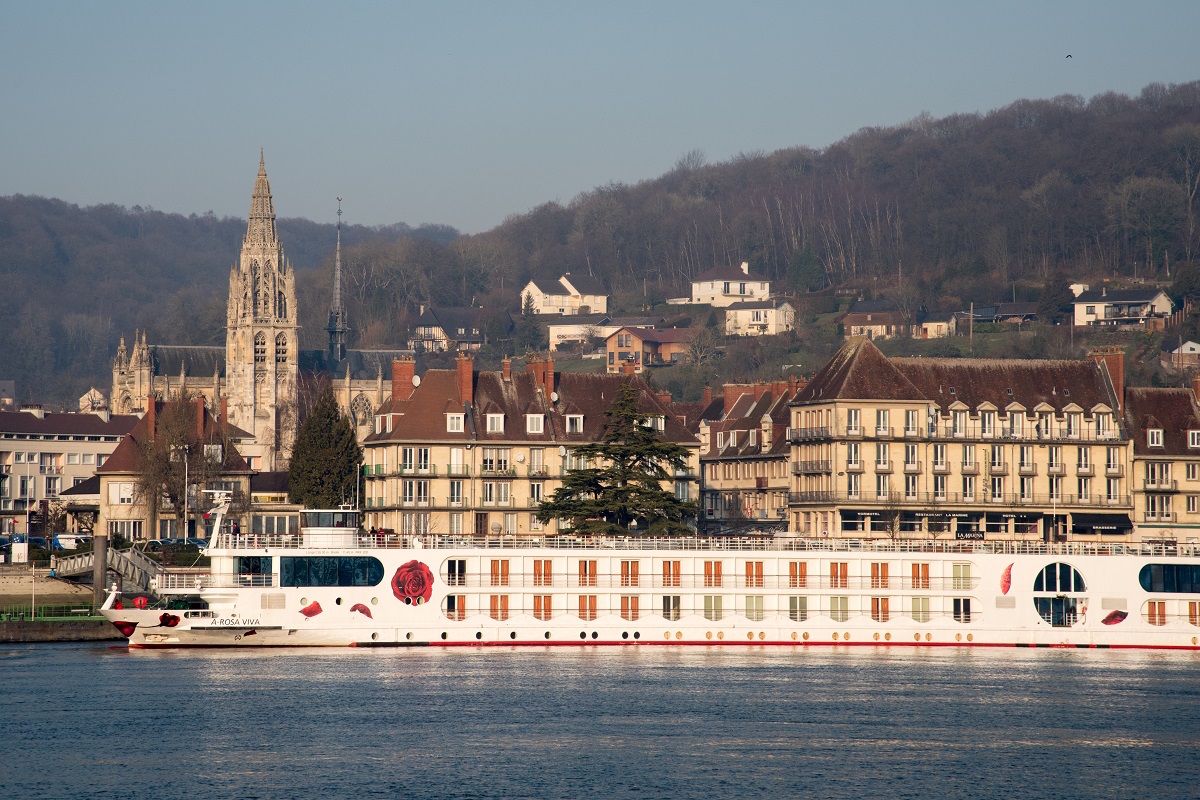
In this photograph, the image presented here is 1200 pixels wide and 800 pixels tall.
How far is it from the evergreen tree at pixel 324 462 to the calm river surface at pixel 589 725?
1319 inches

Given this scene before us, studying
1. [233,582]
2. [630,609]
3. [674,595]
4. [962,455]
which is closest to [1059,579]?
[674,595]

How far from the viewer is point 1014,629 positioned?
67125mm

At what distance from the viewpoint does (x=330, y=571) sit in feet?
207

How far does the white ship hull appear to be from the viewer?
6288 centimetres

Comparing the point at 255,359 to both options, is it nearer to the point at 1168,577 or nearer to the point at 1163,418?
the point at 1163,418

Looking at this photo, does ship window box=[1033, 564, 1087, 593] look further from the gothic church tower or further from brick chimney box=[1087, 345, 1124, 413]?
the gothic church tower

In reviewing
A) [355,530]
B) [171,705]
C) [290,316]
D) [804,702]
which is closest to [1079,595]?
[804,702]

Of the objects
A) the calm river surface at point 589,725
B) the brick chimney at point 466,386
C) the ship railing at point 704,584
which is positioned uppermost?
the brick chimney at point 466,386

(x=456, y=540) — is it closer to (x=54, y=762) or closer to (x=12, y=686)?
(x=12, y=686)

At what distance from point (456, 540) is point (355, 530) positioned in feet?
12.0

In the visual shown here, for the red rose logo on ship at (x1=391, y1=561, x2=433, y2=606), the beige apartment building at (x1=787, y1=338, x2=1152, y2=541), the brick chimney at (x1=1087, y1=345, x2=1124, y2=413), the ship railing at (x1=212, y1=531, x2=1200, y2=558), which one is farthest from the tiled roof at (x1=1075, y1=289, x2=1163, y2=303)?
the red rose logo on ship at (x1=391, y1=561, x2=433, y2=606)

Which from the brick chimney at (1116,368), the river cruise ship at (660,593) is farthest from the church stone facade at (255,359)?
the river cruise ship at (660,593)

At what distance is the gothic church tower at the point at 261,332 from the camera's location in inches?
6880

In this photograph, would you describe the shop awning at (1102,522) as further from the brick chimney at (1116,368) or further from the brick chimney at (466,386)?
the brick chimney at (466,386)
